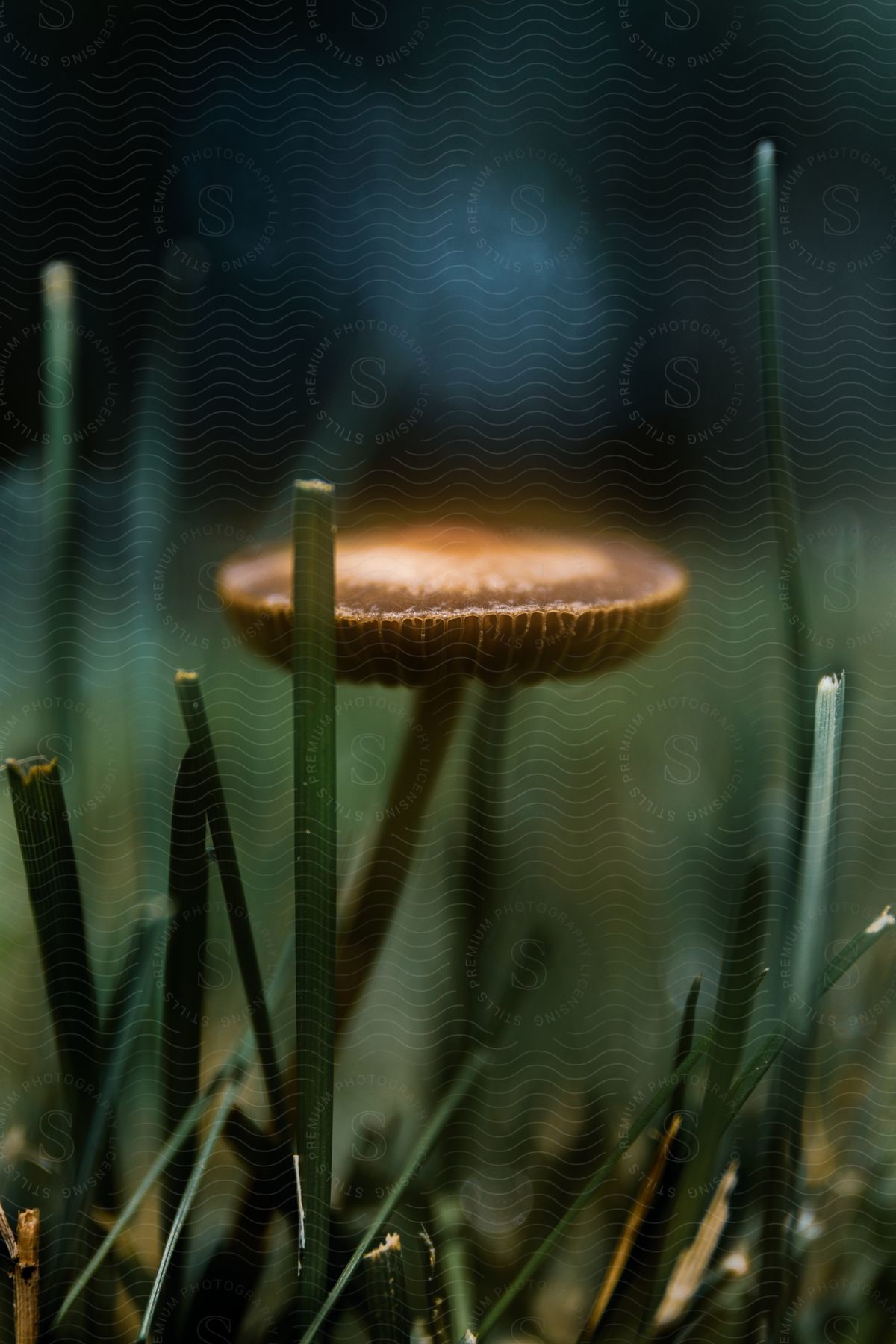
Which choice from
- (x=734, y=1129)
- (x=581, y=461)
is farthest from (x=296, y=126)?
(x=734, y=1129)

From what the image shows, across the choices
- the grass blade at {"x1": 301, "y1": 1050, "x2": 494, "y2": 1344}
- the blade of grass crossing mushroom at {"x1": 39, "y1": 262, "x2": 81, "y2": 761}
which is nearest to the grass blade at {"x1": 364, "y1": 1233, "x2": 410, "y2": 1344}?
the grass blade at {"x1": 301, "y1": 1050, "x2": 494, "y2": 1344}

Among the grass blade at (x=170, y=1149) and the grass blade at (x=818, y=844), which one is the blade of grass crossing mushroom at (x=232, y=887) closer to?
the grass blade at (x=170, y=1149)

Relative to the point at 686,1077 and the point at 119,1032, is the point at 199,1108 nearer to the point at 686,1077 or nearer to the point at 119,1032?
the point at 119,1032

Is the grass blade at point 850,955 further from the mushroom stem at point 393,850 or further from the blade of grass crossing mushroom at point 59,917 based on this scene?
the blade of grass crossing mushroom at point 59,917

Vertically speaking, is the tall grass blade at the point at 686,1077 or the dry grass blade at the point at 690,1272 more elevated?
the tall grass blade at the point at 686,1077

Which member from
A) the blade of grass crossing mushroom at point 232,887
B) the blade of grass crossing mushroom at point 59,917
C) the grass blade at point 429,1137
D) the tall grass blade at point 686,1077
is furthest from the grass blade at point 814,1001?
the blade of grass crossing mushroom at point 59,917

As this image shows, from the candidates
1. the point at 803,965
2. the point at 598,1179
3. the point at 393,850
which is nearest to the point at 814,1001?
the point at 803,965

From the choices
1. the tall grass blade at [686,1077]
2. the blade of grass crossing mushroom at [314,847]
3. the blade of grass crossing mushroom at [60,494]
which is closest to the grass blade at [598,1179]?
the tall grass blade at [686,1077]

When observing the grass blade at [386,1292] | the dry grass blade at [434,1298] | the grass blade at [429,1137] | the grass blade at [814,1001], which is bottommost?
the dry grass blade at [434,1298]
